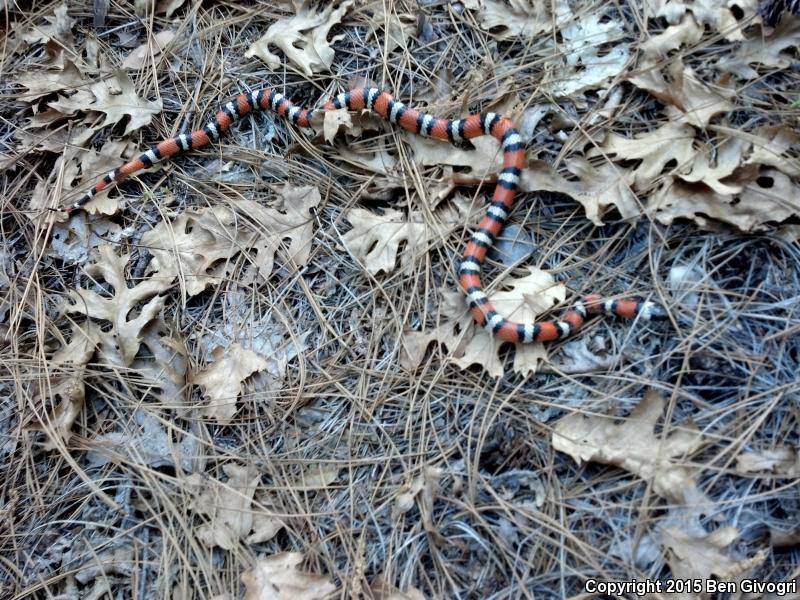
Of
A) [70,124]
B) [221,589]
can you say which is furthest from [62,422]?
[70,124]

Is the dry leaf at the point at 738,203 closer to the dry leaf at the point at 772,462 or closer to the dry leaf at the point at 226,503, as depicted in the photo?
the dry leaf at the point at 772,462

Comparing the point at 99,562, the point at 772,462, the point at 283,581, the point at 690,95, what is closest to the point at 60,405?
the point at 99,562

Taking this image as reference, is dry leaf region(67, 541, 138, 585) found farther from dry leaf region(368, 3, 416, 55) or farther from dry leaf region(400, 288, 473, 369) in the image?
dry leaf region(368, 3, 416, 55)

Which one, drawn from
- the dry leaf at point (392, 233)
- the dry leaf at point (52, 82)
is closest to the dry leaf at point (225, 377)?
the dry leaf at point (392, 233)

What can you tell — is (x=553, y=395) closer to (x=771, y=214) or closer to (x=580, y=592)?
(x=580, y=592)

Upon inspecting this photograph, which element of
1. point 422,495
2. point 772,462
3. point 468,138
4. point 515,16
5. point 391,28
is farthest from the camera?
point 391,28

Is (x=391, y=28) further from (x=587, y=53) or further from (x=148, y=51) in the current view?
(x=148, y=51)
